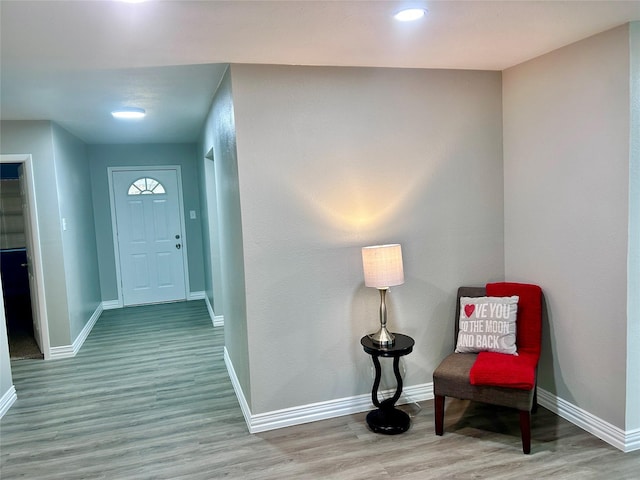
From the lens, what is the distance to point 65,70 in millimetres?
2697

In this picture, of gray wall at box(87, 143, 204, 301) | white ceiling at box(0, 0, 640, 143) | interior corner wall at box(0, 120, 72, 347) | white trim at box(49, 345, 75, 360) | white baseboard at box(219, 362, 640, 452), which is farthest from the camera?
gray wall at box(87, 143, 204, 301)

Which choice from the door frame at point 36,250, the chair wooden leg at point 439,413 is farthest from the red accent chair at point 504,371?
the door frame at point 36,250

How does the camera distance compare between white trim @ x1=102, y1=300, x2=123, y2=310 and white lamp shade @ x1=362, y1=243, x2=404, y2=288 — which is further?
white trim @ x1=102, y1=300, x2=123, y2=310

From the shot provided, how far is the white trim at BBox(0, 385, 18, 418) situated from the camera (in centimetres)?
333

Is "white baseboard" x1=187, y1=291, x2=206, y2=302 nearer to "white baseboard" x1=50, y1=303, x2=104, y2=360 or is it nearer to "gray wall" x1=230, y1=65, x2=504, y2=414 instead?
"white baseboard" x1=50, y1=303, x2=104, y2=360

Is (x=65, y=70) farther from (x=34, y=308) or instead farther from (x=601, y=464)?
(x=601, y=464)

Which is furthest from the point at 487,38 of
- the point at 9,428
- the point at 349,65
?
the point at 9,428

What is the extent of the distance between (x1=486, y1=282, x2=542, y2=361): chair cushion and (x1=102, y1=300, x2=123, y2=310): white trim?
5445 millimetres

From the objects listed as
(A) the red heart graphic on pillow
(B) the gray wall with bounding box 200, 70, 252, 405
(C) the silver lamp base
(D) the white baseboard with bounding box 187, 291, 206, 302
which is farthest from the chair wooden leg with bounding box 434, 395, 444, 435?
(D) the white baseboard with bounding box 187, 291, 206, 302

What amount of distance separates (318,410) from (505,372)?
1.22 m

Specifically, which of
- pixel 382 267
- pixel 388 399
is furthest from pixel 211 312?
pixel 382 267

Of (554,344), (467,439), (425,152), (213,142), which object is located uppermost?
(213,142)

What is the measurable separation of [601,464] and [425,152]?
2075mm

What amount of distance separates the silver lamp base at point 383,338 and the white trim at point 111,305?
4879 mm
